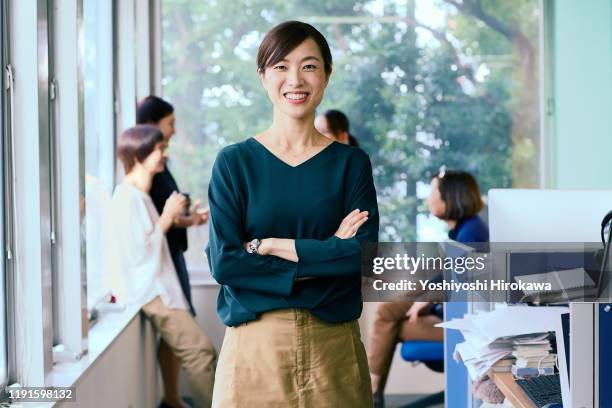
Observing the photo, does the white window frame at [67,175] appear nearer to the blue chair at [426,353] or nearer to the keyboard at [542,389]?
the keyboard at [542,389]

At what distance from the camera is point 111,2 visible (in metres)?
4.83

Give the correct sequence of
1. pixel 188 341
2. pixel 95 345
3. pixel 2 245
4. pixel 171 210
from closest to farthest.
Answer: pixel 2 245 → pixel 95 345 → pixel 171 210 → pixel 188 341

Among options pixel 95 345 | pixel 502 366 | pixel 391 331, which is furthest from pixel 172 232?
pixel 502 366

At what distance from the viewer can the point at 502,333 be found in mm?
2604

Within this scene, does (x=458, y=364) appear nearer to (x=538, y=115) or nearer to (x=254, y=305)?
(x=254, y=305)

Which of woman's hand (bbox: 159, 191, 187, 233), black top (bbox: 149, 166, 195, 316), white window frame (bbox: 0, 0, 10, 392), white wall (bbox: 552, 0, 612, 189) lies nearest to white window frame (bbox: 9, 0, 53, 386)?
white window frame (bbox: 0, 0, 10, 392)

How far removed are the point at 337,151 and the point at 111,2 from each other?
3.07m

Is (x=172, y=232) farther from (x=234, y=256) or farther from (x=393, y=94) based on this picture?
(x=234, y=256)

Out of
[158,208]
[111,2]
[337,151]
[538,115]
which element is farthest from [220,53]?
[337,151]

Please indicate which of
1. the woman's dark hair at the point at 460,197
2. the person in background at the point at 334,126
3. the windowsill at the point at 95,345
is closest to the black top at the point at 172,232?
the windowsill at the point at 95,345

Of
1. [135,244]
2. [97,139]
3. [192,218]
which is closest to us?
[135,244]

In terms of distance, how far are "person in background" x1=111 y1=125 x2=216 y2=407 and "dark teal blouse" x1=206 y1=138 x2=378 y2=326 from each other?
2.17 meters

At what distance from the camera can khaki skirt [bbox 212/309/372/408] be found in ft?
6.68

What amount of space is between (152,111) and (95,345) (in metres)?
1.53
